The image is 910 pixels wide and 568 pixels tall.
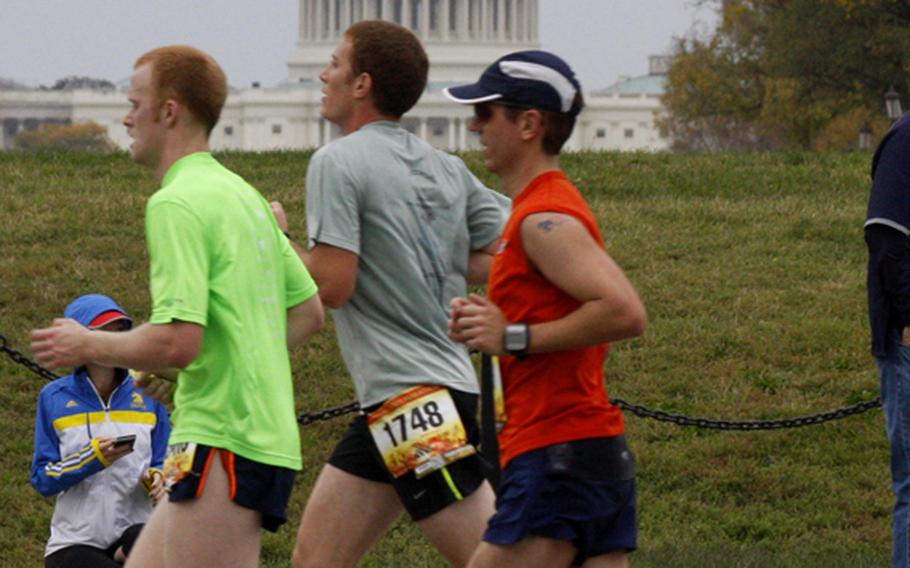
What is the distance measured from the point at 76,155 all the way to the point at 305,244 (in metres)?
5.06

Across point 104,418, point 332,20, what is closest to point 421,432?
point 104,418

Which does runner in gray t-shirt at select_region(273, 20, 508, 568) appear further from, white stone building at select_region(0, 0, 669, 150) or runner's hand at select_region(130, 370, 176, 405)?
white stone building at select_region(0, 0, 669, 150)

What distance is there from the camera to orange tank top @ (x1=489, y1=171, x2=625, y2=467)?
4520 millimetres

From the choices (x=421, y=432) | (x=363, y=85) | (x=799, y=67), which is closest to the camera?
(x=421, y=432)

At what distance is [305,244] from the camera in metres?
14.4

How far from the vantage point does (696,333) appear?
12367 mm

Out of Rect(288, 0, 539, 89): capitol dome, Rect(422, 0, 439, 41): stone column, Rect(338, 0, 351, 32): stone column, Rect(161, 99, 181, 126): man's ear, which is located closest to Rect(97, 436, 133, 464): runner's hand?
Rect(161, 99, 181, 126): man's ear

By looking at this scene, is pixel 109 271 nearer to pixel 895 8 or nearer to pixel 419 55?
pixel 419 55

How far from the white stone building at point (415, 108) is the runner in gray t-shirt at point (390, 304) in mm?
105034

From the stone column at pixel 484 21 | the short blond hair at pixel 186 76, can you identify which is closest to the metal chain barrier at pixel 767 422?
the short blond hair at pixel 186 76

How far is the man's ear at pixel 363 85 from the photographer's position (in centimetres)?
537

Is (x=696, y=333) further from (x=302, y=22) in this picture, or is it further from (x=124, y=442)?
(x=302, y=22)

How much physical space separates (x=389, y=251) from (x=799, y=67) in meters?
37.8

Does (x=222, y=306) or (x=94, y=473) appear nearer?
(x=222, y=306)
